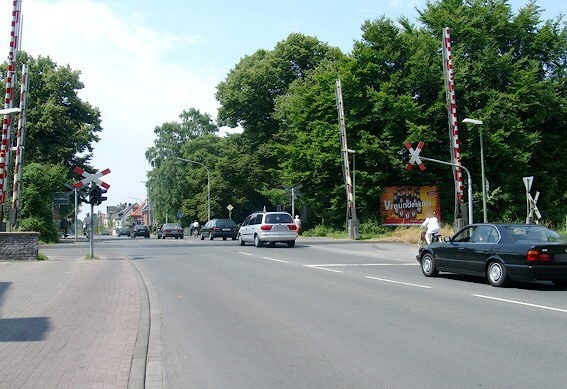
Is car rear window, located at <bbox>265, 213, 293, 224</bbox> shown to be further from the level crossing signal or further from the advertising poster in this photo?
the advertising poster

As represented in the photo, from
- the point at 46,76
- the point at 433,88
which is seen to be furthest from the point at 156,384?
the point at 46,76

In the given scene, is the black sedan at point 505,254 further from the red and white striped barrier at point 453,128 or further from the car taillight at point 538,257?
the red and white striped barrier at point 453,128

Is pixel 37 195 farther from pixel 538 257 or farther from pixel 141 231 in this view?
pixel 538 257

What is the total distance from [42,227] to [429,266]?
3019cm

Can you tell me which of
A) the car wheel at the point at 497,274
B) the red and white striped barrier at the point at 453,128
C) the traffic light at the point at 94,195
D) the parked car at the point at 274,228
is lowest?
the car wheel at the point at 497,274

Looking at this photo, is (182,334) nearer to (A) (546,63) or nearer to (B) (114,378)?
(B) (114,378)

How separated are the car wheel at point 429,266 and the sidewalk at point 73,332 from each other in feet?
24.5

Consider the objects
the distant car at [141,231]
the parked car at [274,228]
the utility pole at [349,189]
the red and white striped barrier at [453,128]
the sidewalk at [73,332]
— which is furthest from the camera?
the distant car at [141,231]

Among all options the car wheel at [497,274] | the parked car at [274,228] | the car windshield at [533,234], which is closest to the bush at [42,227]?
A: the parked car at [274,228]

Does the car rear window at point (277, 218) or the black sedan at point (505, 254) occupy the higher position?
the car rear window at point (277, 218)

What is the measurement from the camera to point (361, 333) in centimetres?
785

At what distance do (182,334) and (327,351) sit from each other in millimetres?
2309

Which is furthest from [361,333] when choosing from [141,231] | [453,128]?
[141,231]

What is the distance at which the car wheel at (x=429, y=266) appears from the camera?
15.2 m
